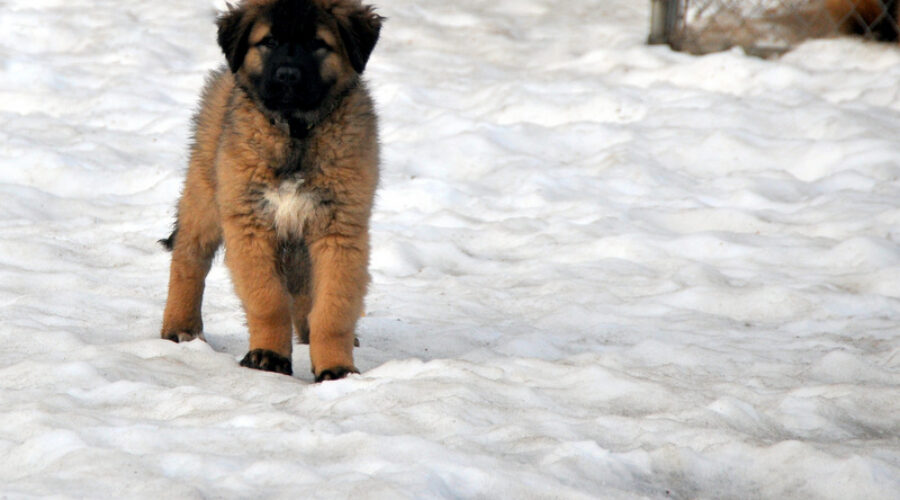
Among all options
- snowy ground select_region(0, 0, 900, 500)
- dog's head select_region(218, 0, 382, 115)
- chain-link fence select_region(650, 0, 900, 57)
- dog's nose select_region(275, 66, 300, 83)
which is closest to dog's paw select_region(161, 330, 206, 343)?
snowy ground select_region(0, 0, 900, 500)

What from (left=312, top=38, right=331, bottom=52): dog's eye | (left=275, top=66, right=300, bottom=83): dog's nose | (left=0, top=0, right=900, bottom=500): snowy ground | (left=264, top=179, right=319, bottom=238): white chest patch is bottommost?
(left=0, top=0, right=900, bottom=500): snowy ground

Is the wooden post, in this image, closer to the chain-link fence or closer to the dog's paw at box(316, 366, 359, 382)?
the chain-link fence

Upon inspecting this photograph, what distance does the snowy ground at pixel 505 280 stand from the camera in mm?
2535

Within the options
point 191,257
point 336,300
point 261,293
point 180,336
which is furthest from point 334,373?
point 191,257

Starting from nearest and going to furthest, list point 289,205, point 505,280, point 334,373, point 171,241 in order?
point 334,373
point 289,205
point 171,241
point 505,280

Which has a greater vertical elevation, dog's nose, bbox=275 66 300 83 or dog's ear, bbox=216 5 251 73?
dog's ear, bbox=216 5 251 73

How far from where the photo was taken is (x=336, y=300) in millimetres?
3426

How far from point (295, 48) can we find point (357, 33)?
0.80 ft

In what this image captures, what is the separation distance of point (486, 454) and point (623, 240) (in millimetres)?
2721

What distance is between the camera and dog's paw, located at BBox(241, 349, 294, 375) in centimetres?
343

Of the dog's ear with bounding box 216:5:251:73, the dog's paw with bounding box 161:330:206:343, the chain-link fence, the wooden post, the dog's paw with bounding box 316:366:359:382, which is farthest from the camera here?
the wooden post

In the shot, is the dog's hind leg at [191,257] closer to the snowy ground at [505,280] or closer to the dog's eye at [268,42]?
the snowy ground at [505,280]

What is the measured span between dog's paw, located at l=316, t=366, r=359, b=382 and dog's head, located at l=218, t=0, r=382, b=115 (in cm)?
82

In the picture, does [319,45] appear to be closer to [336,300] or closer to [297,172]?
[297,172]
